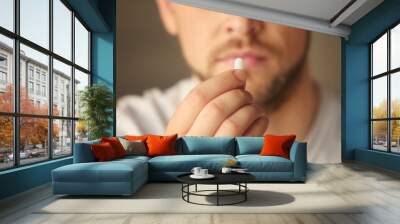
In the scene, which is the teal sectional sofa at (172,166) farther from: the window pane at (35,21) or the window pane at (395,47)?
the window pane at (395,47)

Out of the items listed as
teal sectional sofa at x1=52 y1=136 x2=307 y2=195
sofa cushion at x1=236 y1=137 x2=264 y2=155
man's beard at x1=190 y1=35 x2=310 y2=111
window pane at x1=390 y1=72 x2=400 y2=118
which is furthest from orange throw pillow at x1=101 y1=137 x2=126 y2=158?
window pane at x1=390 y1=72 x2=400 y2=118

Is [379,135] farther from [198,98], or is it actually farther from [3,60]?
[3,60]

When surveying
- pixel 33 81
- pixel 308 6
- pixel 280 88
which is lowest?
pixel 33 81

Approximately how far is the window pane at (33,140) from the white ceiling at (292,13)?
4.38 meters

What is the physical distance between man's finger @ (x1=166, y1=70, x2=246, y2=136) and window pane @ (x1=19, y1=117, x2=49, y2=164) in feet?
10.4

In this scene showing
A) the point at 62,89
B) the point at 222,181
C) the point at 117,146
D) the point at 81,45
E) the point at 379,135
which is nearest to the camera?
the point at 222,181

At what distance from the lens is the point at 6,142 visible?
191 inches

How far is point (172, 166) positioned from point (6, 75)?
2717 mm

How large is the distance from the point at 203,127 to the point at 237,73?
1493 mm

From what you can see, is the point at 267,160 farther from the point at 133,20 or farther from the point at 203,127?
the point at 133,20

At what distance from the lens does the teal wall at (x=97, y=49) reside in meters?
5.62

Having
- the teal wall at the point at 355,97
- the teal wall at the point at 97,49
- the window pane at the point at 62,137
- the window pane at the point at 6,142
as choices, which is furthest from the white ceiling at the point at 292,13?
the window pane at the point at 6,142

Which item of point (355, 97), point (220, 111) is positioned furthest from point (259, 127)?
point (355, 97)

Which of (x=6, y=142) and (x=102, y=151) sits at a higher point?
(x=6, y=142)
